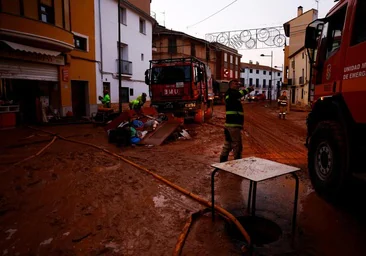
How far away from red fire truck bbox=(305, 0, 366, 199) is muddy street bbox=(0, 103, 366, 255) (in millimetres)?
600

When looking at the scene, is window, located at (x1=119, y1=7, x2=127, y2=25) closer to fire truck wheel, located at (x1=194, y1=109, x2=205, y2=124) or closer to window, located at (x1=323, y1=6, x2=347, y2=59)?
fire truck wheel, located at (x1=194, y1=109, x2=205, y2=124)

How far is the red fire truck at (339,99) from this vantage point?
11.6ft

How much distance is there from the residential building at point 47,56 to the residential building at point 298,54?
67.5 ft

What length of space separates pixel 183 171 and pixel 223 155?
3.13ft

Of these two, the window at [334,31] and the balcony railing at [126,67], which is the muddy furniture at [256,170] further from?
the balcony railing at [126,67]

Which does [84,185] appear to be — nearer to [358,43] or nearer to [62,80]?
[358,43]

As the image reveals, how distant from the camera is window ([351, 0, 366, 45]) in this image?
140 inches

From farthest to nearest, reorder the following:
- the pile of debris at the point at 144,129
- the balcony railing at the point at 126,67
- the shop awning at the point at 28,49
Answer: the balcony railing at the point at 126,67 < the shop awning at the point at 28,49 < the pile of debris at the point at 144,129

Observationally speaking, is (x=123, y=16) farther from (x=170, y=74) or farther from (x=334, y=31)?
(x=334, y=31)

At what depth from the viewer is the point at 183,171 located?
19.8 ft

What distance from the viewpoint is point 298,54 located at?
2970cm

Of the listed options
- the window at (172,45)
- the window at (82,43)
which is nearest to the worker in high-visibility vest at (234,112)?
the window at (82,43)

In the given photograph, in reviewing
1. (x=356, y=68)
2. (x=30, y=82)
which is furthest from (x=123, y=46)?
(x=356, y=68)

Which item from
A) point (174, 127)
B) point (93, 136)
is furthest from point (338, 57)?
point (93, 136)
